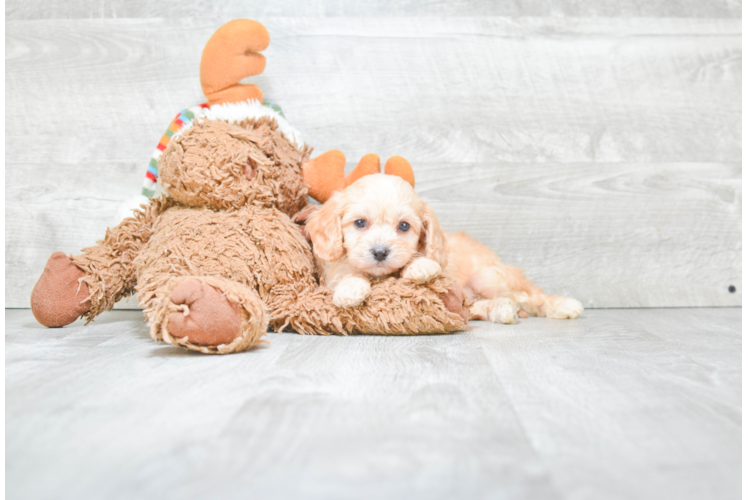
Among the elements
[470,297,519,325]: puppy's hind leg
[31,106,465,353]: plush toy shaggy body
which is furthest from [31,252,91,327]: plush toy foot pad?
[470,297,519,325]: puppy's hind leg

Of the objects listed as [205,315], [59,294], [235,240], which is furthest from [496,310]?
[59,294]

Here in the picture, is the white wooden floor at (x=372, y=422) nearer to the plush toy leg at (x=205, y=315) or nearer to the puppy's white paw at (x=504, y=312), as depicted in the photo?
the plush toy leg at (x=205, y=315)

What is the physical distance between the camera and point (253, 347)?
1.27m

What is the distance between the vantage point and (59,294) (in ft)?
4.91

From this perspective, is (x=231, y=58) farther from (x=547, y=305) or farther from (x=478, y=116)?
(x=547, y=305)

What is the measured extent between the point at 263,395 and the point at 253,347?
37 cm

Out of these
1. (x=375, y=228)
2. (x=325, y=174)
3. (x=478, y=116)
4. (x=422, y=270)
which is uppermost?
(x=478, y=116)

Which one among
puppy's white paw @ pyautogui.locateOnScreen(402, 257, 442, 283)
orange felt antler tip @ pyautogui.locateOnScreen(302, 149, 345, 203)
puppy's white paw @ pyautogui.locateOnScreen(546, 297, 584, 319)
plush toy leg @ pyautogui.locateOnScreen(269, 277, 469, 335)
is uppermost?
orange felt antler tip @ pyautogui.locateOnScreen(302, 149, 345, 203)

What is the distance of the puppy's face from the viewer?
57.0 inches

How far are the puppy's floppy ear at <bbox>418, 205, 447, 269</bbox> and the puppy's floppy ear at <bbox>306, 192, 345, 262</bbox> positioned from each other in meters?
0.24

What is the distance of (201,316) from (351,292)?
0.41m

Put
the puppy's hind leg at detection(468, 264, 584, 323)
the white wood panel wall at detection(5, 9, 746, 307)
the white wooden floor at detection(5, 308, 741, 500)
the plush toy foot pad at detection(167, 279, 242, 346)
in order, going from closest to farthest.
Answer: the white wooden floor at detection(5, 308, 741, 500) < the plush toy foot pad at detection(167, 279, 242, 346) < the puppy's hind leg at detection(468, 264, 584, 323) < the white wood panel wall at detection(5, 9, 746, 307)

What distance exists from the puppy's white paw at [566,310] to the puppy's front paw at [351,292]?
767mm

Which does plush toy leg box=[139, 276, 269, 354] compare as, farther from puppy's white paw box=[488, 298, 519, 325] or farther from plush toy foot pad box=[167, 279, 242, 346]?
puppy's white paw box=[488, 298, 519, 325]
